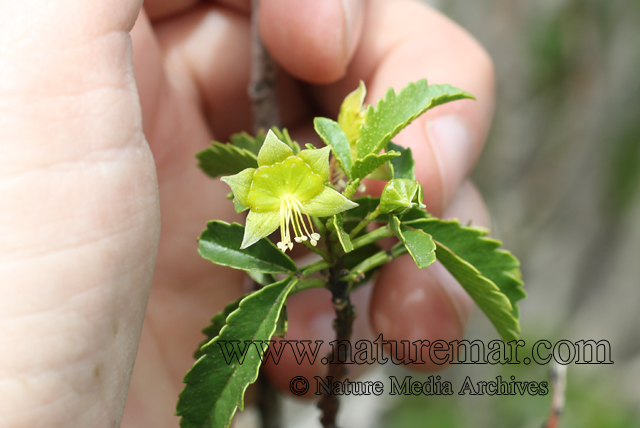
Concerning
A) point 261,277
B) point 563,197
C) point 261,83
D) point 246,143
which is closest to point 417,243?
point 261,277

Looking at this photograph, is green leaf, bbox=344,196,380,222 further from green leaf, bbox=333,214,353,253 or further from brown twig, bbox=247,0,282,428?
brown twig, bbox=247,0,282,428

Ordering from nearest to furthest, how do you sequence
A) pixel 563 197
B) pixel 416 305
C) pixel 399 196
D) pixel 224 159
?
pixel 399 196
pixel 224 159
pixel 416 305
pixel 563 197

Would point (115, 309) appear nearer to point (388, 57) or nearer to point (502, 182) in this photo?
point (388, 57)

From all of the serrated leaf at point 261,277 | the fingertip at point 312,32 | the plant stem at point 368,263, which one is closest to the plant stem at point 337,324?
the plant stem at point 368,263

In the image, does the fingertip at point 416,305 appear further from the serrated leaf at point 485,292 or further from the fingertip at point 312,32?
the fingertip at point 312,32

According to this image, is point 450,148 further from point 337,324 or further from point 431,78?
point 337,324
